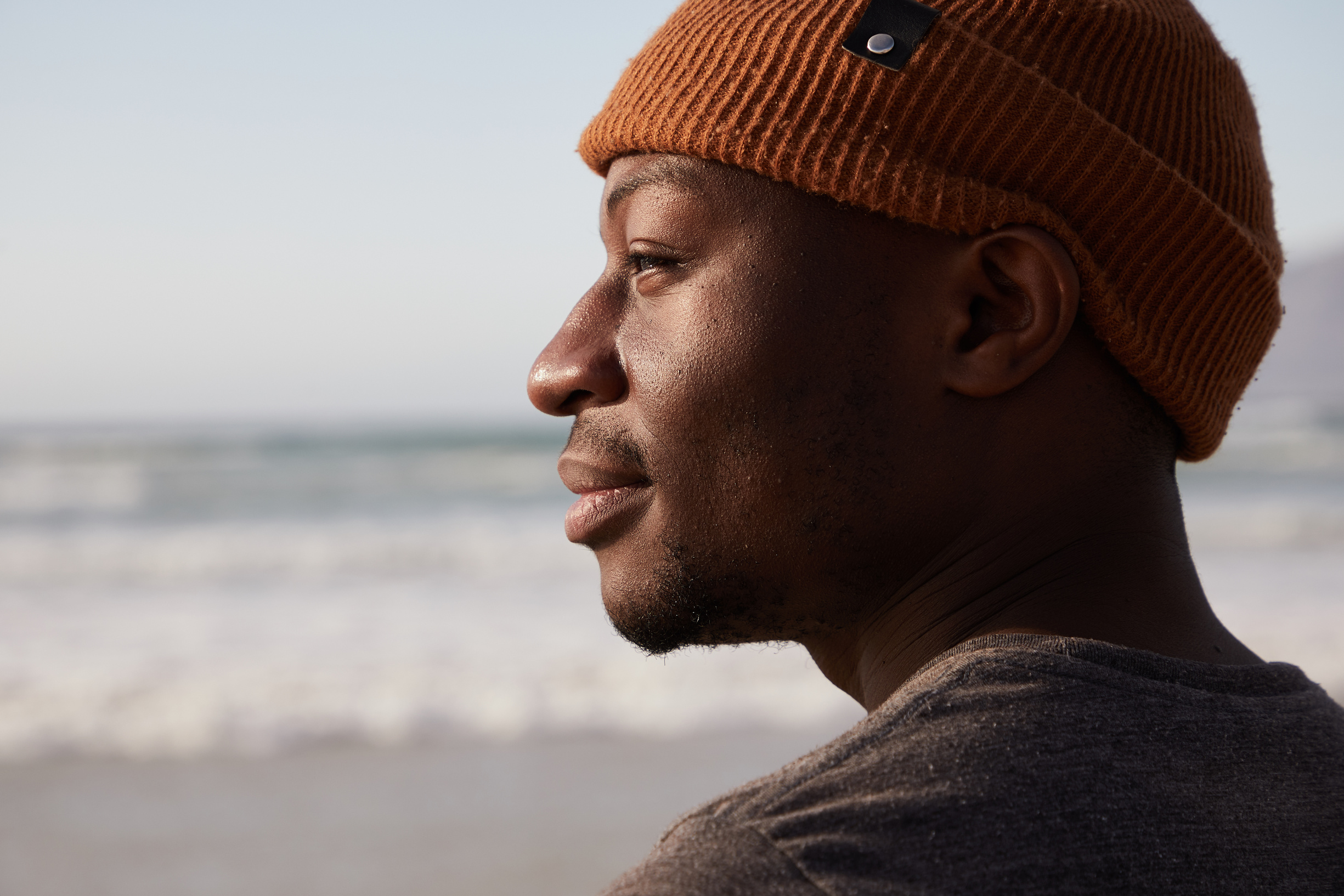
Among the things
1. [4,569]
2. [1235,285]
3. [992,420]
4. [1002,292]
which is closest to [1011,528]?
[992,420]

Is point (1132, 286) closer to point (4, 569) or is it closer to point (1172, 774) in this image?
point (1172, 774)

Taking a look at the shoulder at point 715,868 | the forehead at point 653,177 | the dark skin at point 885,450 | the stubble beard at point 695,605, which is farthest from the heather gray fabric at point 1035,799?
the forehead at point 653,177

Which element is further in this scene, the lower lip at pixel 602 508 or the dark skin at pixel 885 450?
the lower lip at pixel 602 508

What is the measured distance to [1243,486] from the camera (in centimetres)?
1719

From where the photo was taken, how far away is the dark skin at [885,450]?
4.06 ft

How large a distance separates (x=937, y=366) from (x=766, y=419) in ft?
0.66

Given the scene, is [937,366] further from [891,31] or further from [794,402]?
[891,31]

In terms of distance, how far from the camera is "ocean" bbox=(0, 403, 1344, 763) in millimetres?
5398

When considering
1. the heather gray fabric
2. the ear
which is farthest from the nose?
the heather gray fabric

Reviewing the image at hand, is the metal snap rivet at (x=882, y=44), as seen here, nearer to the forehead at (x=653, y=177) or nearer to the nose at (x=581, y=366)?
the forehead at (x=653, y=177)

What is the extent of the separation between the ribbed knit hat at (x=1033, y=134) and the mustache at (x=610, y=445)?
14.1 inches

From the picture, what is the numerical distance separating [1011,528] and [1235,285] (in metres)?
0.51

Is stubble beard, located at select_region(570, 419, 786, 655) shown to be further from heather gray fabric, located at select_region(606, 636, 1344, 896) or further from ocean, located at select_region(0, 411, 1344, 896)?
ocean, located at select_region(0, 411, 1344, 896)

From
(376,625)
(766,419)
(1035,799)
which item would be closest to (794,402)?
(766,419)
